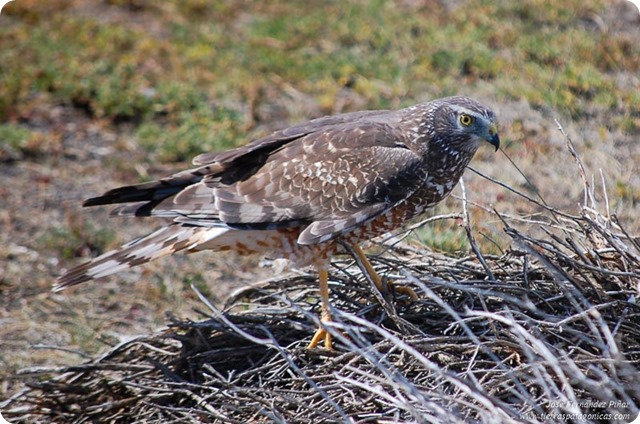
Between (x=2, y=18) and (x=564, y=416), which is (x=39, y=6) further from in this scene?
(x=564, y=416)

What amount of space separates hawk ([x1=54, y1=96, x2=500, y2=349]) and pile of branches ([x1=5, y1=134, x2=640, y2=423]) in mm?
278

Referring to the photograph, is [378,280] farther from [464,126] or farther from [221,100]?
[221,100]

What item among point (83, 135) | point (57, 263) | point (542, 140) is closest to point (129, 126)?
point (83, 135)

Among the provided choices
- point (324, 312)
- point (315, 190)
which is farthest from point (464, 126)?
point (324, 312)

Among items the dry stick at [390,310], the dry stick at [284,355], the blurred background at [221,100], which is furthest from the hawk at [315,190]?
the blurred background at [221,100]

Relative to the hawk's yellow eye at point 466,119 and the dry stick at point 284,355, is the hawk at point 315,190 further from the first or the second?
the dry stick at point 284,355

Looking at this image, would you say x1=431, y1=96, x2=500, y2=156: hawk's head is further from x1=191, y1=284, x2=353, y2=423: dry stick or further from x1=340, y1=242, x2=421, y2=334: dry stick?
Result: x1=191, y1=284, x2=353, y2=423: dry stick

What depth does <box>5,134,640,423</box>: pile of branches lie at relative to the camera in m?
3.67

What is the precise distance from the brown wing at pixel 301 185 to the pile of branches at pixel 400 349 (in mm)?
385

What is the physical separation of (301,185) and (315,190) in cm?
8

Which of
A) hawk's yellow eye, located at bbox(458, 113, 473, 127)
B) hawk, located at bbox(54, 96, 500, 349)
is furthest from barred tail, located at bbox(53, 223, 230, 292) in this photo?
hawk's yellow eye, located at bbox(458, 113, 473, 127)

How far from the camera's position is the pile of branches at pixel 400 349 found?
144 inches

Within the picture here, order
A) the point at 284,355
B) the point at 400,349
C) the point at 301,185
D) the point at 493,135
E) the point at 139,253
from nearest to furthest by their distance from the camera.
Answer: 1. the point at 284,355
2. the point at 400,349
3. the point at 493,135
4. the point at 301,185
5. the point at 139,253

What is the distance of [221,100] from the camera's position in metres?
7.91
